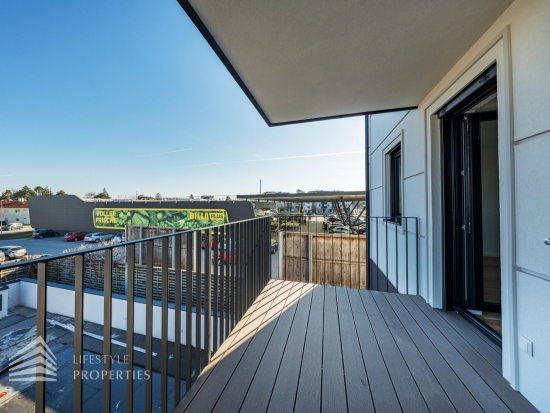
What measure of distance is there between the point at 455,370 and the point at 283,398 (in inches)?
46.7

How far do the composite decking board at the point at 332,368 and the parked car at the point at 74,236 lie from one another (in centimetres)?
1861

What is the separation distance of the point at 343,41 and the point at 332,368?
2.33 m

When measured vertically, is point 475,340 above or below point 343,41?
below

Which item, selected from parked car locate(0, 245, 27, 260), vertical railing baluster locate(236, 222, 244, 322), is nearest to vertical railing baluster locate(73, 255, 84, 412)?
vertical railing baluster locate(236, 222, 244, 322)

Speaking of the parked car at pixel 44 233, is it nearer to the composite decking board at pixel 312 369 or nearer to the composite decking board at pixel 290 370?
the composite decking board at pixel 290 370

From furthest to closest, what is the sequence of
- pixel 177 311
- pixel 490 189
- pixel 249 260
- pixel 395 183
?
pixel 395 183
pixel 490 189
pixel 249 260
pixel 177 311

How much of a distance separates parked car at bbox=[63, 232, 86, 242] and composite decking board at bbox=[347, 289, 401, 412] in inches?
742

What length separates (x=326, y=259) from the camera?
6.23 meters

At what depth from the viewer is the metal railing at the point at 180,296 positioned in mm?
800

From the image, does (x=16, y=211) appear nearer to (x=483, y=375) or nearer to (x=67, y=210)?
(x=67, y=210)

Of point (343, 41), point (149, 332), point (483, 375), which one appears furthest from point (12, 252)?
point (483, 375)

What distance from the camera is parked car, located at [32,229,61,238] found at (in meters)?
14.3

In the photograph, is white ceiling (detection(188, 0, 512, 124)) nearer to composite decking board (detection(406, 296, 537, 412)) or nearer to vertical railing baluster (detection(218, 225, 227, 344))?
vertical railing baluster (detection(218, 225, 227, 344))

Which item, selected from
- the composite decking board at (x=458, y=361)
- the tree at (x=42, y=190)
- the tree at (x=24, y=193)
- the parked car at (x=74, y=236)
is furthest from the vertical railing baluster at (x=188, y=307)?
the tree at (x=42, y=190)
